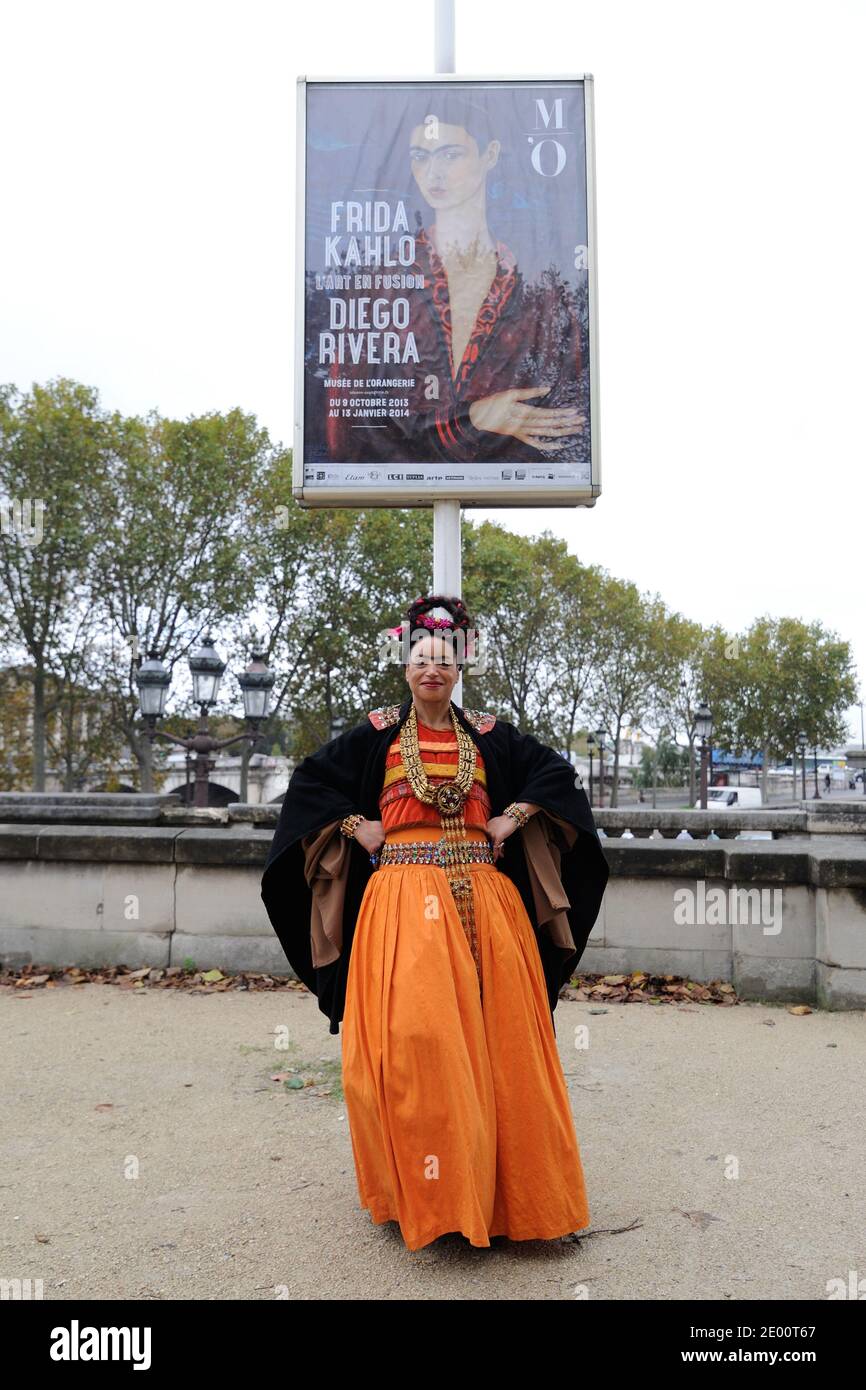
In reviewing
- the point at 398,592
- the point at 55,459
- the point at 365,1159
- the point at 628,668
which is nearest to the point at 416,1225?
the point at 365,1159

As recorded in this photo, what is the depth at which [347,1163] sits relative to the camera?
4281 mm

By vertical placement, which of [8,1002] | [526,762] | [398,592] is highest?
[398,592]

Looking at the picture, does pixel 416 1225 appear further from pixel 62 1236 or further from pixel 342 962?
pixel 62 1236

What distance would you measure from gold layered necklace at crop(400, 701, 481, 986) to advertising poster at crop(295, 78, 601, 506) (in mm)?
2715

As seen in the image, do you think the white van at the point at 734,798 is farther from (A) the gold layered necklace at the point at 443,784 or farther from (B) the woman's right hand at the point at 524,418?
(A) the gold layered necklace at the point at 443,784

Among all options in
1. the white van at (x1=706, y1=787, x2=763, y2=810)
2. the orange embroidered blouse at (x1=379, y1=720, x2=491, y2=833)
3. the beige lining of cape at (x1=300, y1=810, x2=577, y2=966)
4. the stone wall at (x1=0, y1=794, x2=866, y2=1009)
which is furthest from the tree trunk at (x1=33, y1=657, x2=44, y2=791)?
the white van at (x1=706, y1=787, x2=763, y2=810)

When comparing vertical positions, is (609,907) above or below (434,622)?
below

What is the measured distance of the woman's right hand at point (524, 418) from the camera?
6293mm

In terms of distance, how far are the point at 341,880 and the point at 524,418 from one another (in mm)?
3439

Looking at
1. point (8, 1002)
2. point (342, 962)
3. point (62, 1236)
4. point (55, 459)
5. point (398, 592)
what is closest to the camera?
point (62, 1236)

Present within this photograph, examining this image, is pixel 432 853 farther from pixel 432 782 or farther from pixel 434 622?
pixel 434 622

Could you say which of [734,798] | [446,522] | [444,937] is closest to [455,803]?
[444,937]

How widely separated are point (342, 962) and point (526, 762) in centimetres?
101

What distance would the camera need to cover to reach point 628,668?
148ft
